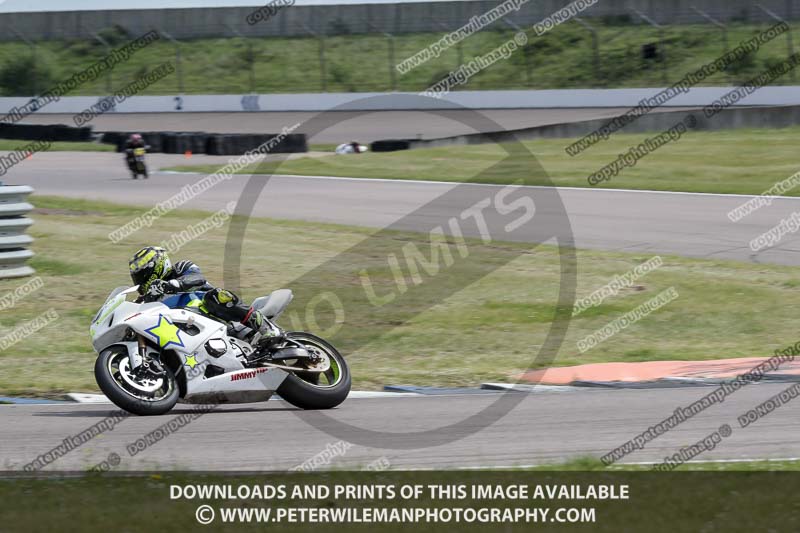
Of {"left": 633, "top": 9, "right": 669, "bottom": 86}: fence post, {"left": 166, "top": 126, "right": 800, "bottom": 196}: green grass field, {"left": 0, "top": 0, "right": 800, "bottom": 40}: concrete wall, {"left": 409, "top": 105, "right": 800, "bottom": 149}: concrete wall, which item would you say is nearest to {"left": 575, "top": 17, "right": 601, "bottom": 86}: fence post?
{"left": 0, "top": 0, "right": 800, "bottom": 40}: concrete wall

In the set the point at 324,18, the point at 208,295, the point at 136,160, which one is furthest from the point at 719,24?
the point at 208,295

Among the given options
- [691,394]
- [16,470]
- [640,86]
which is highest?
[16,470]

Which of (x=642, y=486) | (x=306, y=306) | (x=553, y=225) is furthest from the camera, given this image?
(x=553, y=225)

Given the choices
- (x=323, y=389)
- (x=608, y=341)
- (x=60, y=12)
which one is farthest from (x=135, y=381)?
(x=60, y=12)

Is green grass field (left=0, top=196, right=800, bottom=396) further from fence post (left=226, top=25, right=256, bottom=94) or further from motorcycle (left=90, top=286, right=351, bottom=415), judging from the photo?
fence post (left=226, top=25, right=256, bottom=94)

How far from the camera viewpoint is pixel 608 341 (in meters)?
13.2

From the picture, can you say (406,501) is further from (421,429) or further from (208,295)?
(208,295)

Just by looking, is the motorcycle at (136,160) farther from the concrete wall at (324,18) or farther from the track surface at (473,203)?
the concrete wall at (324,18)

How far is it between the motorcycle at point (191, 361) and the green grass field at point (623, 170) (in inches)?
683

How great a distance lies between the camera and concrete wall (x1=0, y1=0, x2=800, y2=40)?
167ft

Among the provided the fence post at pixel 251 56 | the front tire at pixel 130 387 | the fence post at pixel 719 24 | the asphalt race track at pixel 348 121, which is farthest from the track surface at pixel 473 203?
the fence post at pixel 719 24

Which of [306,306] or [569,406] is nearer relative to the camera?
[569,406]

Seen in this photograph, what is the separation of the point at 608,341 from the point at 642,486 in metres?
7.01

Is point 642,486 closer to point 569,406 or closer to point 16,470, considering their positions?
point 569,406
